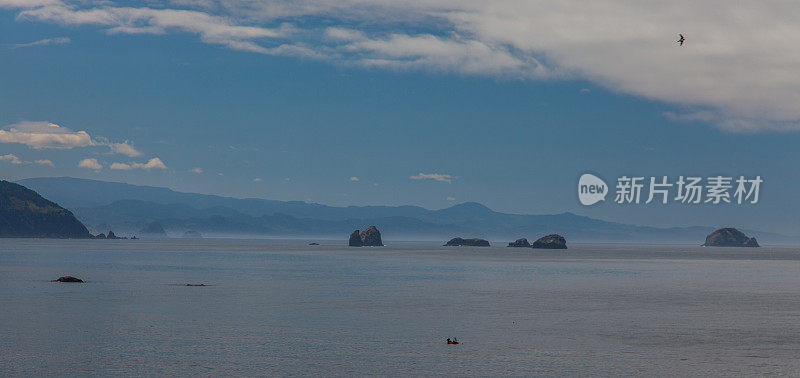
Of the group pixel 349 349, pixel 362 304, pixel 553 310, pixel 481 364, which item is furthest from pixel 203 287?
pixel 481 364

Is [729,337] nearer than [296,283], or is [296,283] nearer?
[729,337]

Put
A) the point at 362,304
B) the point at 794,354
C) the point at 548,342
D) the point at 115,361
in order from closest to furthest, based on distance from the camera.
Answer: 1. the point at 115,361
2. the point at 794,354
3. the point at 548,342
4. the point at 362,304

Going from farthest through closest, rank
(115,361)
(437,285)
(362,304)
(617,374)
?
(437,285)
(362,304)
(115,361)
(617,374)

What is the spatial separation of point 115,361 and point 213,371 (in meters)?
6.28

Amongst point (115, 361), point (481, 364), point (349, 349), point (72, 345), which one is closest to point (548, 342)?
point (481, 364)

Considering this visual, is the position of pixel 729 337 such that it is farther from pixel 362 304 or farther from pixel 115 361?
pixel 115 361

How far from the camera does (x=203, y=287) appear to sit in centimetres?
9262

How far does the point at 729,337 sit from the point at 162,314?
42637 millimetres

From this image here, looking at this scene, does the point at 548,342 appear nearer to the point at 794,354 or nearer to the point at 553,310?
the point at 794,354

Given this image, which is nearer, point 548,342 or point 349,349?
point 349,349

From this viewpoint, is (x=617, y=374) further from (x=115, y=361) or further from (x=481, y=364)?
(x=115, y=361)

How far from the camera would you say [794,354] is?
43.2 m

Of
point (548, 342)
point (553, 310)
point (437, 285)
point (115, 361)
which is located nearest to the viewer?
point (115, 361)

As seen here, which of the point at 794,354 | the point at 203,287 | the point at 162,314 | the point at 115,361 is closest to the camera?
the point at 115,361
